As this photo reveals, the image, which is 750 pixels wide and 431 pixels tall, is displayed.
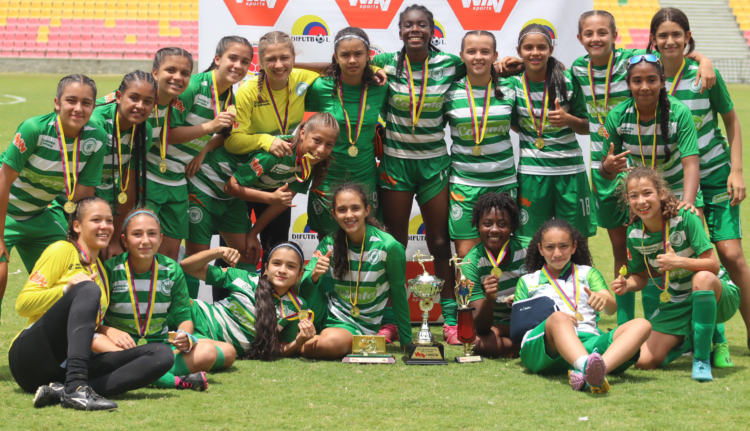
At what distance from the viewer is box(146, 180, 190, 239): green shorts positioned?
450cm

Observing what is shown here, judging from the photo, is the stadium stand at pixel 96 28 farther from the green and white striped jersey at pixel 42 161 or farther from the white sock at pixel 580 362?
the white sock at pixel 580 362

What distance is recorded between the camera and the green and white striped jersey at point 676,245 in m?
3.83

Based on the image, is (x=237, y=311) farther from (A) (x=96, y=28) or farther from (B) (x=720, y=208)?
(A) (x=96, y=28)

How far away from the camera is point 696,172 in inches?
160

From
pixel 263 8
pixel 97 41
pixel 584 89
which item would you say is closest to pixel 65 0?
pixel 97 41

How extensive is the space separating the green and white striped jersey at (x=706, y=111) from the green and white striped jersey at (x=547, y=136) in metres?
0.65

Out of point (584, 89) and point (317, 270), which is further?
point (584, 89)

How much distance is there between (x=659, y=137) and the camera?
4211mm

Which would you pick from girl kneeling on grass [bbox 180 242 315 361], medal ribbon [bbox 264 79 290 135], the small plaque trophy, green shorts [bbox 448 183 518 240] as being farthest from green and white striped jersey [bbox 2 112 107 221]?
green shorts [bbox 448 183 518 240]

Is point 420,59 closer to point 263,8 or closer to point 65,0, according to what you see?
point 263,8

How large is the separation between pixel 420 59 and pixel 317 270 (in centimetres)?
159

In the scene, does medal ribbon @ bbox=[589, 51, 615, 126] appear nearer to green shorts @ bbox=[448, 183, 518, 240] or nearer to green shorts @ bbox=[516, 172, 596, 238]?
green shorts @ bbox=[516, 172, 596, 238]

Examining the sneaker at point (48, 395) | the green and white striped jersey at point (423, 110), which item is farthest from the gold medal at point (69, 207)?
the green and white striped jersey at point (423, 110)

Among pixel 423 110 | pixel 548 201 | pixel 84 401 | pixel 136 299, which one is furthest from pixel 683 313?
pixel 84 401
